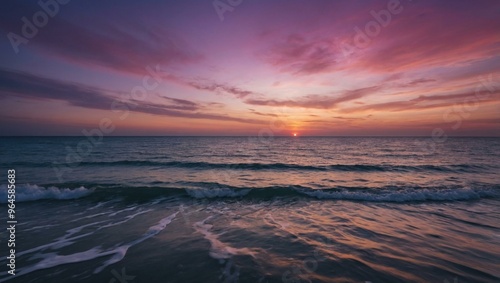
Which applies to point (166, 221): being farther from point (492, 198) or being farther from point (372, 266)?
point (492, 198)

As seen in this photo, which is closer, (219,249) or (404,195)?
(219,249)

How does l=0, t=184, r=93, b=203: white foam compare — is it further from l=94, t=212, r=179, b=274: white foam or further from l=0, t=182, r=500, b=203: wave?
l=94, t=212, r=179, b=274: white foam

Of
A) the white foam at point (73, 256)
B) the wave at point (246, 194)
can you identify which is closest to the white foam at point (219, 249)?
the white foam at point (73, 256)

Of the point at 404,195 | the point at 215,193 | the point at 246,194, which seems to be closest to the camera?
the point at 404,195

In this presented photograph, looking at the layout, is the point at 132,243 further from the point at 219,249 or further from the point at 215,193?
the point at 215,193

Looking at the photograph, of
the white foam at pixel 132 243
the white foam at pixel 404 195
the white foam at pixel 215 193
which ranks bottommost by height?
the white foam at pixel 215 193

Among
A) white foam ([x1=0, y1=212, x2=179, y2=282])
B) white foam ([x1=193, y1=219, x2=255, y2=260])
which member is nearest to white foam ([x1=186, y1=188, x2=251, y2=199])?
white foam ([x1=193, y1=219, x2=255, y2=260])

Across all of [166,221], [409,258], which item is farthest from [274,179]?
[409,258]

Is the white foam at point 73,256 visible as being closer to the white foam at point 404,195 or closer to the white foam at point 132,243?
the white foam at point 132,243

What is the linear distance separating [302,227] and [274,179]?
40.0 ft

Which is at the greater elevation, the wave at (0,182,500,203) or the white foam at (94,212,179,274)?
the white foam at (94,212,179,274)

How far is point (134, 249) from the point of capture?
24.0 feet

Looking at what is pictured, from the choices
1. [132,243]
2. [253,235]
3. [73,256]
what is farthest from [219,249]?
[73,256]

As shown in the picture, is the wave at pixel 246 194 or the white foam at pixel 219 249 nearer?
the white foam at pixel 219 249
